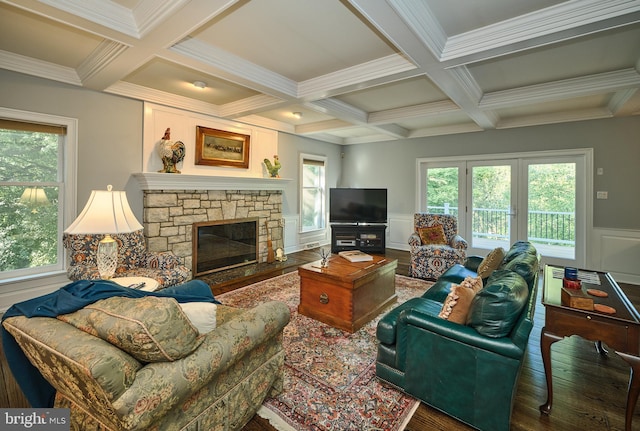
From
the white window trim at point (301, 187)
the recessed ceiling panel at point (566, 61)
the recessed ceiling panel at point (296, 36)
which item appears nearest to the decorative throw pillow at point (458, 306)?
the recessed ceiling panel at point (296, 36)

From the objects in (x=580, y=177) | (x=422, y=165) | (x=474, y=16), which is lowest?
(x=580, y=177)

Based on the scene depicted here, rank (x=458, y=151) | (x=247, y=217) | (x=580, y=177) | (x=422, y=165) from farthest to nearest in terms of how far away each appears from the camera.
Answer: (x=422, y=165)
(x=458, y=151)
(x=247, y=217)
(x=580, y=177)

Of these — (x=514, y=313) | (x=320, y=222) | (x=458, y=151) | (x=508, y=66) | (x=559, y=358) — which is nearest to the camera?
(x=514, y=313)

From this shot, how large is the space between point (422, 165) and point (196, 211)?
4.66 m

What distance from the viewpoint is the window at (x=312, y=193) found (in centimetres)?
674

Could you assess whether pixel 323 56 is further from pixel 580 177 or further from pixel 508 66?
pixel 580 177

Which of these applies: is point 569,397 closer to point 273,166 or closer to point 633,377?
point 633,377

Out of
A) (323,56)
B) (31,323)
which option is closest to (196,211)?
(323,56)

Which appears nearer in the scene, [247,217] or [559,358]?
[559,358]

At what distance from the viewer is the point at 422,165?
6.59 meters

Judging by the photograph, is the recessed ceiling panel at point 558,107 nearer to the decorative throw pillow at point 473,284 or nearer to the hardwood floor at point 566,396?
the hardwood floor at point 566,396

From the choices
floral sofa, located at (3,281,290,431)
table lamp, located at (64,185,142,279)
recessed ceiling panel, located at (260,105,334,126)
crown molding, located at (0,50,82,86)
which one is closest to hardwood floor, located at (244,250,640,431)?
floral sofa, located at (3,281,290,431)

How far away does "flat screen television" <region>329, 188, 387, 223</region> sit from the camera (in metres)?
6.44

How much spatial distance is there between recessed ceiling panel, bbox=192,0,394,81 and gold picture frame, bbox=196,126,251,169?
74.1 inches
